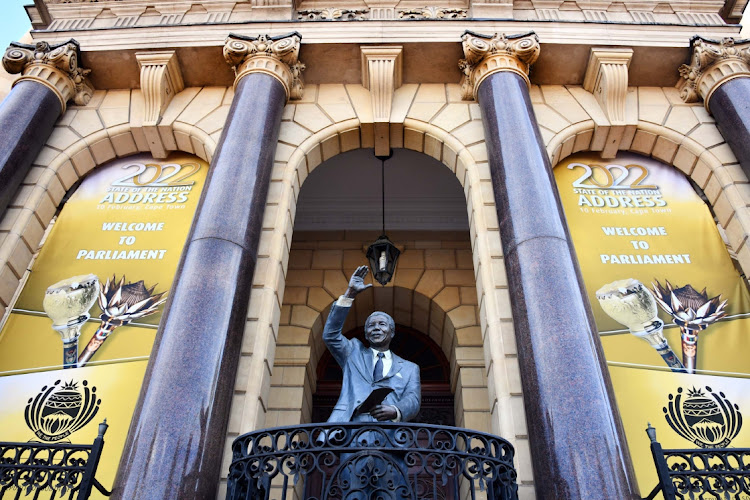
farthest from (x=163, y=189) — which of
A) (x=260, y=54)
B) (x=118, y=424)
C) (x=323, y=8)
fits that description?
(x=323, y=8)

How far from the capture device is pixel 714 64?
9.01 m

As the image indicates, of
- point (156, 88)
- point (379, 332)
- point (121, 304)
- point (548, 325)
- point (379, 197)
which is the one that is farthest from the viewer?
point (379, 197)

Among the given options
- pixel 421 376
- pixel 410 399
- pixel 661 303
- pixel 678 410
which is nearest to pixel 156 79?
pixel 410 399

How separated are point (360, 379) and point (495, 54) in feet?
18.1

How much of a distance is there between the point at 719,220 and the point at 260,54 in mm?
7315

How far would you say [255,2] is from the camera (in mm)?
10164

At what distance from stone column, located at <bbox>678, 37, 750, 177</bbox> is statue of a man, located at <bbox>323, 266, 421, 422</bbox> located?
5.70 m

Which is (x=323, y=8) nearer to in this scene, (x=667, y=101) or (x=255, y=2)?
(x=255, y=2)

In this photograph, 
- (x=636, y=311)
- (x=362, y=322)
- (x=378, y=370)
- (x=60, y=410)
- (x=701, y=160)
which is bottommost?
(x=60, y=410)

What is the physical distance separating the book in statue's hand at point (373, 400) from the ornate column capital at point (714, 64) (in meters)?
7.01

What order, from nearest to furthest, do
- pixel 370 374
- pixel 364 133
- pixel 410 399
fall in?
pixel 410 399 → pixel 370 374 → pixel 364 133

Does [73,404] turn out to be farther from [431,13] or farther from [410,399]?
[431,13]

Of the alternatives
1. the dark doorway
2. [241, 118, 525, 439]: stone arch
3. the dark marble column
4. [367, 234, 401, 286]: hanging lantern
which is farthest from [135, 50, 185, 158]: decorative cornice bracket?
the dark doorway

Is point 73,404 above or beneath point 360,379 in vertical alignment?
beneath
